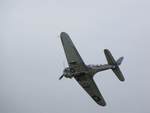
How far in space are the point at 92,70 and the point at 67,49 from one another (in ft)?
18.1

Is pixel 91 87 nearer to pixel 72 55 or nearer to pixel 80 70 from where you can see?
pixel 80 70

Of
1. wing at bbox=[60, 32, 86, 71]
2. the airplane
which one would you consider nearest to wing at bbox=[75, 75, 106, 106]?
the airplane

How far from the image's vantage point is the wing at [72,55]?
3150 inches

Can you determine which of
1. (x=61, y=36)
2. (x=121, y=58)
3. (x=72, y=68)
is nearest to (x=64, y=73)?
(x=72, y=68)

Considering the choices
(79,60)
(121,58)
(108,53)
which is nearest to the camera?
(79,60)

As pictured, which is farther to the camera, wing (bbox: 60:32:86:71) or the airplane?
the airplane

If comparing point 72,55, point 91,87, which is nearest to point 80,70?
point 72,55

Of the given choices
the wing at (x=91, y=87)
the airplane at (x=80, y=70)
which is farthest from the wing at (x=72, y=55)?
the wing at (x=91, y=87)

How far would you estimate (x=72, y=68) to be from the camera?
3162 inches

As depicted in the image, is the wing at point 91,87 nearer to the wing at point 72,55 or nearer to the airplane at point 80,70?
the airplane at point 80,70

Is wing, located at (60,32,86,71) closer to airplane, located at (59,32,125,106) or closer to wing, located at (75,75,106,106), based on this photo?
airplane, located at (59,32,125,106)

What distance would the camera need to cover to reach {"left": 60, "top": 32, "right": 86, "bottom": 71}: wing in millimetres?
80006

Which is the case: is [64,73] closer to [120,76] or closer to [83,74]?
[83,74]

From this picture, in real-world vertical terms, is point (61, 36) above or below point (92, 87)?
above
